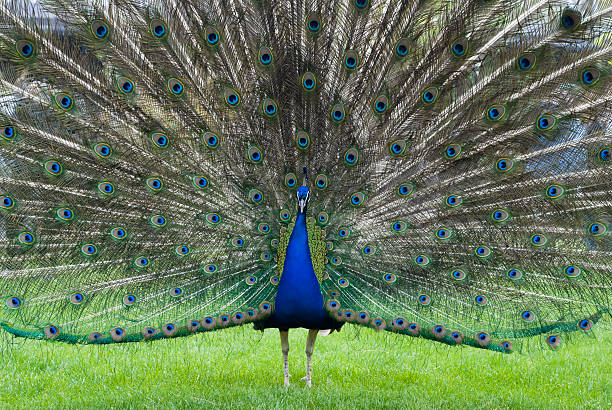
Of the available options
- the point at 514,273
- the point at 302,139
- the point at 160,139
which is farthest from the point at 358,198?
the point at 160,139

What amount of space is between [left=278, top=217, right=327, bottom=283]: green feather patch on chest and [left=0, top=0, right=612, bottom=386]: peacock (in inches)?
0.6

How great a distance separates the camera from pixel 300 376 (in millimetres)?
5422

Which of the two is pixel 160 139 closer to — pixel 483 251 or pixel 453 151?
pixel 453 151

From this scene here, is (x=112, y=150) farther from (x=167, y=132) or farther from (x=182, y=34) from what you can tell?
(x=182, y=34)

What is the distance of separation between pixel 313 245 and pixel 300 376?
161 centimetres

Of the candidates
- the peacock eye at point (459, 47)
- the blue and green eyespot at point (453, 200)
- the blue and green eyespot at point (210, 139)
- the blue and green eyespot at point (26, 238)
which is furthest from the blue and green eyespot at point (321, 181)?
the blue and green eyespot at point (26, 238)

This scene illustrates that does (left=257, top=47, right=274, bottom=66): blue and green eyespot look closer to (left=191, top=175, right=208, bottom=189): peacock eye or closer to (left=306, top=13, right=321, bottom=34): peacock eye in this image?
(left=306, top=13, right=321, bottom=34): peacock eye

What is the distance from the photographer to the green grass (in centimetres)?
457

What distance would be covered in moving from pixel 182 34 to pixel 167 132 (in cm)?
59

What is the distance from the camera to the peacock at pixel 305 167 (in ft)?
12.5

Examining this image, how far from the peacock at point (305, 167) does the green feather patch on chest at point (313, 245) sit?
0.05 feet

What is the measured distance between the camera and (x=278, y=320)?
4.34 meters

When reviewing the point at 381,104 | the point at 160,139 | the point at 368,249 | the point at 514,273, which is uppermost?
the point at 381,104

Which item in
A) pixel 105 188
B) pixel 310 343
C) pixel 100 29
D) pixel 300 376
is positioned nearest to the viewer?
pixel 100 29
